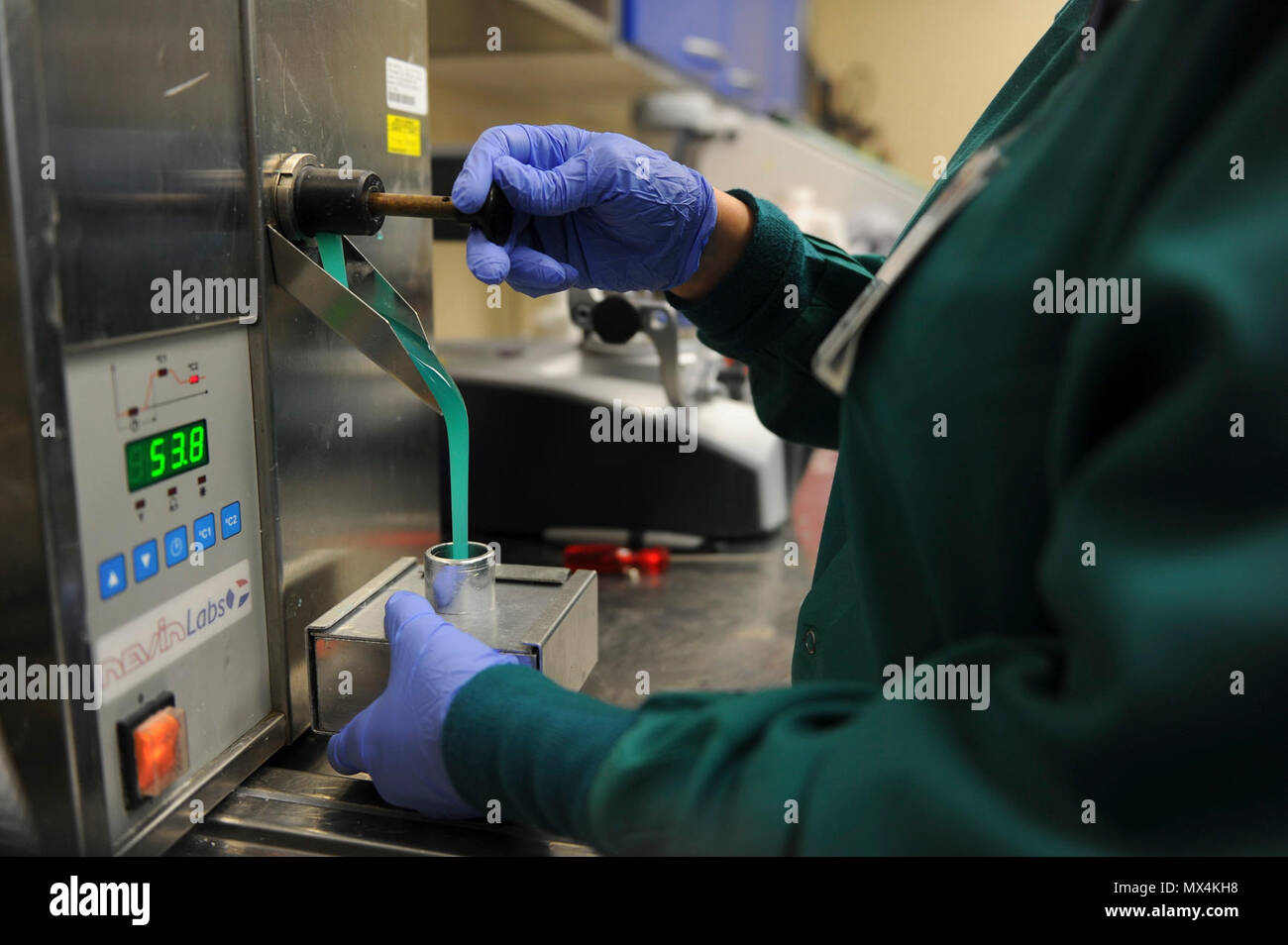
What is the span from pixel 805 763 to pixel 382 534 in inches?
18.7

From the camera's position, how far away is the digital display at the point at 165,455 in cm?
51

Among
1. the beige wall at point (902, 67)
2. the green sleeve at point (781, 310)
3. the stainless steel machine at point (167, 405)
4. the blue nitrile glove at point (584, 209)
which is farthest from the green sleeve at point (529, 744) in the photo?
the beige wall at point (902, 67)

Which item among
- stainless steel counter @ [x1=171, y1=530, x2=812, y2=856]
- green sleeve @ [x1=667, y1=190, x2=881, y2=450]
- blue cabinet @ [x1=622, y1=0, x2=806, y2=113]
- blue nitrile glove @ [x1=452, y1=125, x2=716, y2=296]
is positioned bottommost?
stainless steel counter @ [x1=171, y1=530, x2=812, y2=856]

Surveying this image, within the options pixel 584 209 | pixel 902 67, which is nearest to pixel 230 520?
pixel 584 209

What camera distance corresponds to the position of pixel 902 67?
3271mm

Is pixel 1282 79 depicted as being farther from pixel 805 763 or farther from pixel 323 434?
pixel 323 434

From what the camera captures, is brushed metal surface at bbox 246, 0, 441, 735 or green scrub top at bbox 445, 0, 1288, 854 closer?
green scrub top at bbox 445, 0, 1288, 854

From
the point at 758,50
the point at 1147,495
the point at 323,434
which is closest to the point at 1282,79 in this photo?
the point at 1147,495

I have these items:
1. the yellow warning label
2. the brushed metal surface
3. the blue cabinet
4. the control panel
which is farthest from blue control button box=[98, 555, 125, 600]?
the blue cabinet

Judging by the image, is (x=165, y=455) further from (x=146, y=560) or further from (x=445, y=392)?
(x=445, y=392)

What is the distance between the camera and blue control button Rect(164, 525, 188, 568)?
21.4 inches

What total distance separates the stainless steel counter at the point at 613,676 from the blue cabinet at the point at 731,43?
1.21 metres

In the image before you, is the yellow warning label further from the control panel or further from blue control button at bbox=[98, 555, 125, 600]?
blue control button at bbox=[98, 555, 125, 600]

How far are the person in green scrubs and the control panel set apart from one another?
10cm
